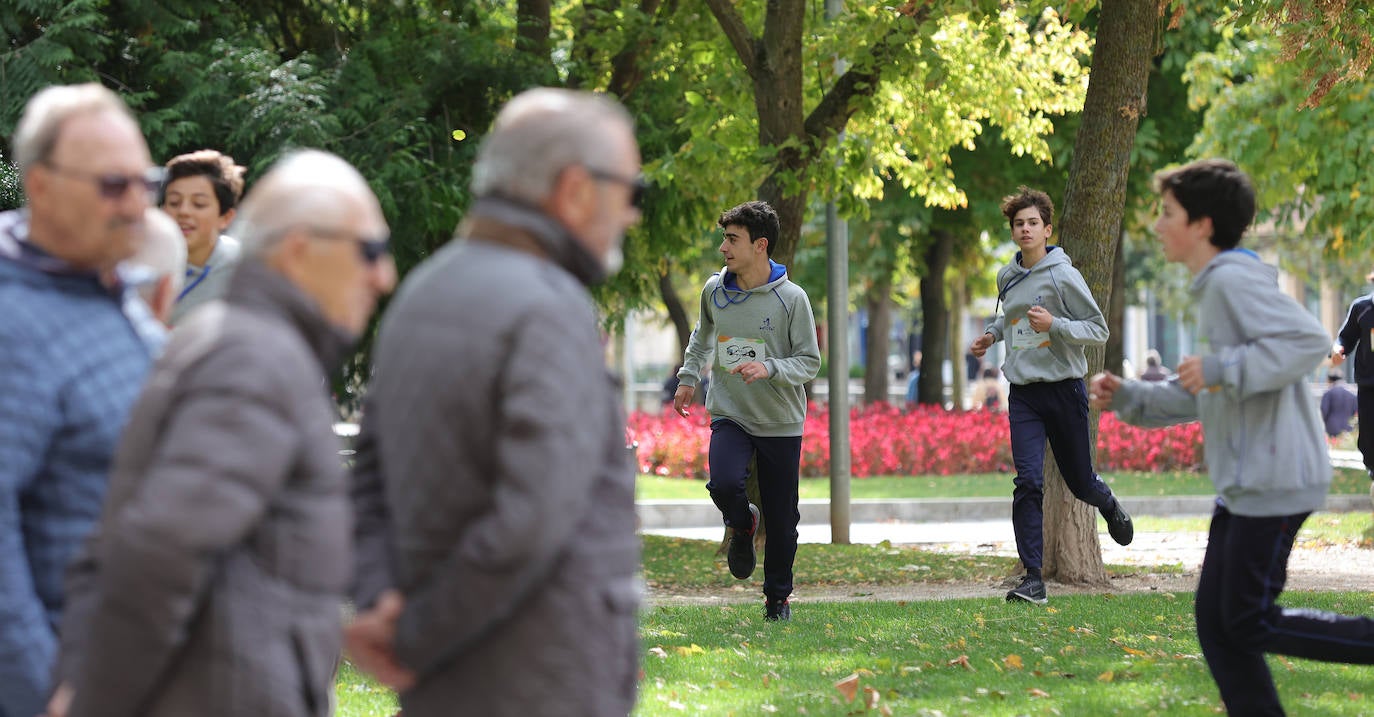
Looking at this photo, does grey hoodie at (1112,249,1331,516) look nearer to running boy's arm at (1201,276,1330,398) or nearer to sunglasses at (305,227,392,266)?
running boy's arm at (1201,276,1330,398)

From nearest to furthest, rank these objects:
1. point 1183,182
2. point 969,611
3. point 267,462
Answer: point 267,462, point 1183,182, point 969,611

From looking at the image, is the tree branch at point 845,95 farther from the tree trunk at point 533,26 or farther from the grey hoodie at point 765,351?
the grey hoodie at point 765,351

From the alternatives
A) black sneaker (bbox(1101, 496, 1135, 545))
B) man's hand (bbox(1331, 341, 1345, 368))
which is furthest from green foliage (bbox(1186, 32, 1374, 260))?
black sneaker (bbox(1101, 496, 1135, 545))

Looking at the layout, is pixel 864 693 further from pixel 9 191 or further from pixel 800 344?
pixel 9 191

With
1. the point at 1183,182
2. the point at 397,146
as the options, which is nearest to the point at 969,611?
the point at 1183,182

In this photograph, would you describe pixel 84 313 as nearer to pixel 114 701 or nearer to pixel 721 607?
pixel 114 701

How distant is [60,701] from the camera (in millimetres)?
2936

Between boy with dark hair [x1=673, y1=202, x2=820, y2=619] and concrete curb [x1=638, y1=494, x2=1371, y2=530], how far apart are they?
864 cm

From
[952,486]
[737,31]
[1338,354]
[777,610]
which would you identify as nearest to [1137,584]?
[1338,354]

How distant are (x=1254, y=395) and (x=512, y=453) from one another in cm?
A: 272

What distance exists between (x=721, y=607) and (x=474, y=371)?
651 cm

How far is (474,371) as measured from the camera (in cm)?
282

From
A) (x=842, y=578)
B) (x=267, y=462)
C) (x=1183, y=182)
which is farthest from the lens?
(x=842, y=578)

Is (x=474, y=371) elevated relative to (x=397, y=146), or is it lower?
lower
